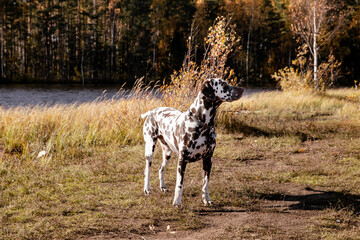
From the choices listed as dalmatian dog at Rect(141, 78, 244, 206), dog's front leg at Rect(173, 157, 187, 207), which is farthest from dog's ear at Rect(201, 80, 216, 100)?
dog's front leg at Rect(173, 157, 187, 207)

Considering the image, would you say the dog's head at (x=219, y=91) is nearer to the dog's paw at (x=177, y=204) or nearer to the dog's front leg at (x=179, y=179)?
the dog's front leg at (x=179, y=179)

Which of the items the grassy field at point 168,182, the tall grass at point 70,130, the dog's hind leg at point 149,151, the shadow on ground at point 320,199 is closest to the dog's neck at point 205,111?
the dog's hind leg at point 149,151

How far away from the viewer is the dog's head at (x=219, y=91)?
4.14 m

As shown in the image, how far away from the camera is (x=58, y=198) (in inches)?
198

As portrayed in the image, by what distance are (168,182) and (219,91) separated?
225 centimetres

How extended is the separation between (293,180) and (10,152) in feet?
20.5

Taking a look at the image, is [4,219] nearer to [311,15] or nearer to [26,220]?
[26,220]

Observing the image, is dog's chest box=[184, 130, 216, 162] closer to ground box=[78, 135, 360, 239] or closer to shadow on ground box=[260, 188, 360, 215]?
ground box=[78, 135, 360, 239]

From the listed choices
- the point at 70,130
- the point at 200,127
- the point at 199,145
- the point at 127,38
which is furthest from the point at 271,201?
the point at 127,38

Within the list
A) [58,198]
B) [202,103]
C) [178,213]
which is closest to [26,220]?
[58,198]

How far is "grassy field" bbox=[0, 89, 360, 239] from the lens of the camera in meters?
4.01

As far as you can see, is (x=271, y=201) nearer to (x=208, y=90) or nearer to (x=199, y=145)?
(x=199, y=145)

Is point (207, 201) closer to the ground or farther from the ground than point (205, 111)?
closer to the ground

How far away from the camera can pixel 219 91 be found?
13.7 ft
